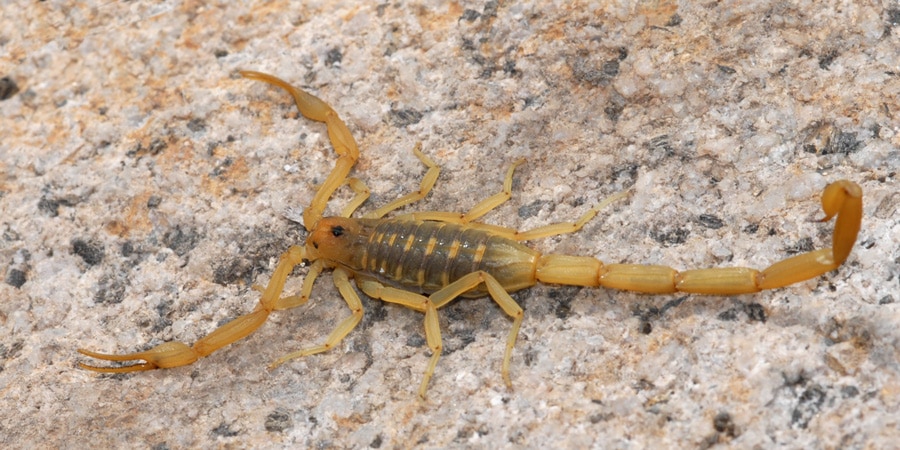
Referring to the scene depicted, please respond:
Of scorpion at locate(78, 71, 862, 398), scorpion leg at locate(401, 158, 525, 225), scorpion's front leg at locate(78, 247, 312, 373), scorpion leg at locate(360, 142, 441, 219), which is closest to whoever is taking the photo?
scorpion at locate(78, 71, 862, 398)

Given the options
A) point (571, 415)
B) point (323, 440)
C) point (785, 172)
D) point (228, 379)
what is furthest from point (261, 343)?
point (785, 172)

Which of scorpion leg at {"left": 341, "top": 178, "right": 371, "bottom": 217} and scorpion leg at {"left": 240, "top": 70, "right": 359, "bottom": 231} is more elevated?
scorpion leg at {"left": 240, "top": 70, "right": 359, "bottom": 231}

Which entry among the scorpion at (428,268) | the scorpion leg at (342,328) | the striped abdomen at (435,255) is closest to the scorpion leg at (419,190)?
the scorpion at (428,268)

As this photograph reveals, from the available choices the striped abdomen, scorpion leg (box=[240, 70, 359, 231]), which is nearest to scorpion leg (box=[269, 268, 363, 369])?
the striped abdomen

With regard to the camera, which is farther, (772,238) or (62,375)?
(62,375)

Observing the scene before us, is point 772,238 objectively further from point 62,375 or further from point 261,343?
point 62,375

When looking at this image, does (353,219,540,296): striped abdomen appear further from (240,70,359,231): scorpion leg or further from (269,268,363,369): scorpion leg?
(240,70,359,231): scorpion leg

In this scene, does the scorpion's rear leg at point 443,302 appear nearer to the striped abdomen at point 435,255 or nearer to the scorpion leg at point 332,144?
the striped abdomen at point 435,255
